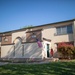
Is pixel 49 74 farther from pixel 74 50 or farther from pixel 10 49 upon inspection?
pixel 10 49

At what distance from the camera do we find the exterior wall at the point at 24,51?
2388cm

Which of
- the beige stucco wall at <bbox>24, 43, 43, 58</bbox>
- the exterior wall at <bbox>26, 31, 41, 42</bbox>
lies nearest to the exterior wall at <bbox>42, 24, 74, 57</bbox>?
the exterior wall at <bbox>26, 31, 41, 42</bbox>

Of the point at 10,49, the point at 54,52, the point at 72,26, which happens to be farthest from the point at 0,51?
the point at 72,26

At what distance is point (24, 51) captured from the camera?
26.2 metres

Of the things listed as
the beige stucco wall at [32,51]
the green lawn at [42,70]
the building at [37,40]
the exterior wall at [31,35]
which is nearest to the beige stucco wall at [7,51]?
the building at [37,40]

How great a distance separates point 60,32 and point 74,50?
5.73 metres

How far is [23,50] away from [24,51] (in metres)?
0.47

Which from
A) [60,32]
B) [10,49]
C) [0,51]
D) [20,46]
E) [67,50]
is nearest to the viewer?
[67,50]

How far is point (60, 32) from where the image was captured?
25531 mm

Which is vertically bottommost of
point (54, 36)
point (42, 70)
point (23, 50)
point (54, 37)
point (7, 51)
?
point (42, 70)

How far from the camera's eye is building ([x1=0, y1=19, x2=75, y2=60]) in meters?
23.9

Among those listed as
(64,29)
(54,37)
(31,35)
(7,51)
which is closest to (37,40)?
(31,35)

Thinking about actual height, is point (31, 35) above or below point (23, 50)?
above

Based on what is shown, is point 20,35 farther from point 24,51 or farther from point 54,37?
point 54,37
